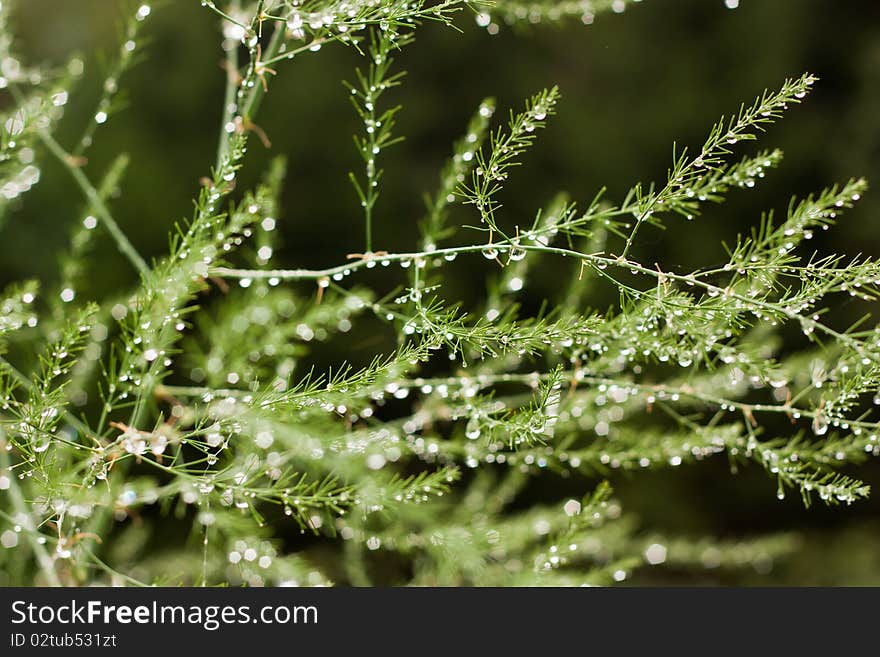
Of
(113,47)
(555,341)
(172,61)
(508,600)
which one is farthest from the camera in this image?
(113,47)

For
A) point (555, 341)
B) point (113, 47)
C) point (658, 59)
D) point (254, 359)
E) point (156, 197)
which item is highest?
point (113, 47)

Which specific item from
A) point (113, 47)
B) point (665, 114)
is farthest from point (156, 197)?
point (665, 114)

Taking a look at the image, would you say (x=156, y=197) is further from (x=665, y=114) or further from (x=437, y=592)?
(x=437, y=592)

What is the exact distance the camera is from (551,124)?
2.10 meters

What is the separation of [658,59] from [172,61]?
4.61 feet

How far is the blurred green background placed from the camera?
81.0 inches

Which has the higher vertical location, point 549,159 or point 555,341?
point 549,159

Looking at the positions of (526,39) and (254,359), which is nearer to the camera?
(254,359)

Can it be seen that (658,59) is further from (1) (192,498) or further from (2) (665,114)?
(1) (192,498)

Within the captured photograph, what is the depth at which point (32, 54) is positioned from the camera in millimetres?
2387

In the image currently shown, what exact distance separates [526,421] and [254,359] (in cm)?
36

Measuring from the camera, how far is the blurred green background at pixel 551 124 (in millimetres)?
2057

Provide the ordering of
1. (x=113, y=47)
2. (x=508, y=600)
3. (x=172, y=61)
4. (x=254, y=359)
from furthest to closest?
(x=113, y=47) < (x=172, y=61) < (x=254, y=359) < (x=508, y=600)

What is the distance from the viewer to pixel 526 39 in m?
2.12
